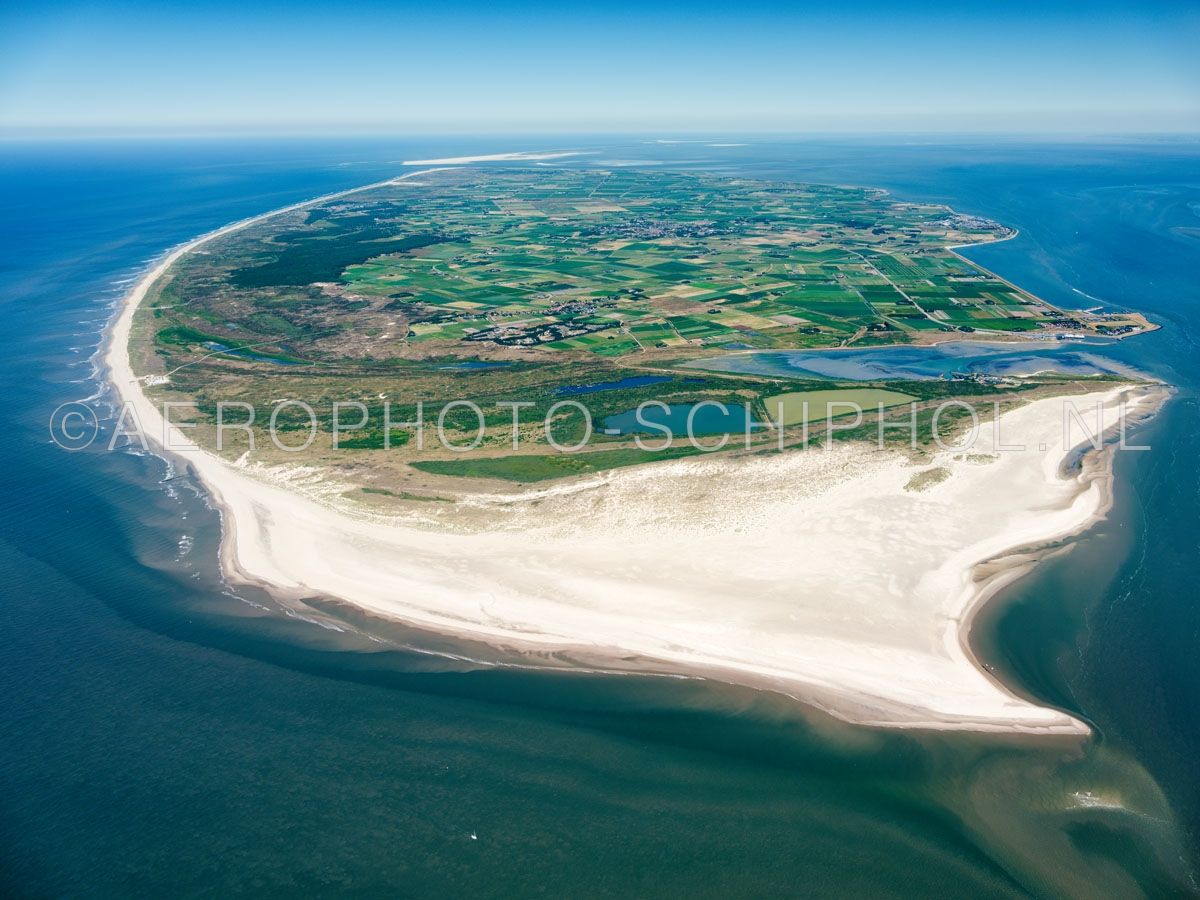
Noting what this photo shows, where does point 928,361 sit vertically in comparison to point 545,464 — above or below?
above

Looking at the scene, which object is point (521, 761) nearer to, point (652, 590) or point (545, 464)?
point (652, 590)

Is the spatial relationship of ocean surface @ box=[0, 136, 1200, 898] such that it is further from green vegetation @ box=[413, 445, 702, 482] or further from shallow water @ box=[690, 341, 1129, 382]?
shallow water @ box=[690, 341, 1129, 382]

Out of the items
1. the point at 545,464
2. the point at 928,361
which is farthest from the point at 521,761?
the point at 928,361

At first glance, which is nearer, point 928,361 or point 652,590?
point 652,590

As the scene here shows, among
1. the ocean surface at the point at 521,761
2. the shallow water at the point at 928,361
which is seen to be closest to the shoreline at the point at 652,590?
the ocean surface at the point at 521,761

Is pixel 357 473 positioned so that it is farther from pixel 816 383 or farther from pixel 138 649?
pixel 816 383

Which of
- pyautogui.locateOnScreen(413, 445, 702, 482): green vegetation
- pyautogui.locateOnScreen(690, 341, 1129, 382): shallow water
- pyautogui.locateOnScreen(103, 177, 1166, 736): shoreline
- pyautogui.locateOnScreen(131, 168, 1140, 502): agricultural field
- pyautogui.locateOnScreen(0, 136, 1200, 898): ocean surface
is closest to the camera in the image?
pyautogui.locateOnScreen(0, 136, 1200, 898): ocean surface

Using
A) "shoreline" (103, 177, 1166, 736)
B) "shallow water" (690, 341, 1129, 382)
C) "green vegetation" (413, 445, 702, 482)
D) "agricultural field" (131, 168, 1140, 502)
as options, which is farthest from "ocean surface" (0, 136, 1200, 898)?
"shallow water" (690, 341, 1129, 382)

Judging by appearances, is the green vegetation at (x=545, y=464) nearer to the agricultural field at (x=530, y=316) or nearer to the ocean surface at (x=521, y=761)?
the agricultural field at (x=530, y=316)

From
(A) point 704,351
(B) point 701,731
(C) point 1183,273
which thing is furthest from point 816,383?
(C) point 1183,273
